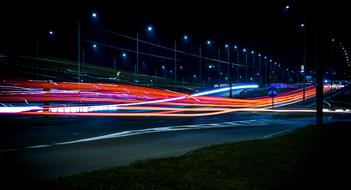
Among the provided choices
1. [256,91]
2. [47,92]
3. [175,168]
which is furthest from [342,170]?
[256,91]

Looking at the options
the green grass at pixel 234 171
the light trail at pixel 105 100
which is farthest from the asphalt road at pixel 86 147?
the light trail at pixel 105 100

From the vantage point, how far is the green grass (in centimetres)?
864

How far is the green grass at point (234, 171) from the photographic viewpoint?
28.3 feet

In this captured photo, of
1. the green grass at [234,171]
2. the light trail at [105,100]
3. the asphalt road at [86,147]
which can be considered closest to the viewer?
the green grass at [234,171]

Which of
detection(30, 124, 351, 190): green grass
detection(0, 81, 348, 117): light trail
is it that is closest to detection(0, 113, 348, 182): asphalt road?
detection(30, 124, 351, 190): green grass

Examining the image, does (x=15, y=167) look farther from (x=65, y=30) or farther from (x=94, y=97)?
(x=65, y=30)

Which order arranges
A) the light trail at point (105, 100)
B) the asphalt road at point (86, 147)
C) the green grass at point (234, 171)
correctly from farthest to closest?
the light trail at point (105, 100), the asphalt road at point (86, 147), the green grass at point (234, 171)

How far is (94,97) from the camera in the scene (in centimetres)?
4222

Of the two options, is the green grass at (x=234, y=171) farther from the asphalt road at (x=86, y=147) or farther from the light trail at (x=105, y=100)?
the light trail at (x=105, y=100)

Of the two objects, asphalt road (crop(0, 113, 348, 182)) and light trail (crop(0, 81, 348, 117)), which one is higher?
light trail (crop(0, 81, 348, 117))

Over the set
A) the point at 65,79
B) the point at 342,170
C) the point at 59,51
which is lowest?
the point at 342,170

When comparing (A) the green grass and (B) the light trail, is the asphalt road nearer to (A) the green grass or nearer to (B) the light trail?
(A) the green grass

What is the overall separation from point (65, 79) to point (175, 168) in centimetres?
4251

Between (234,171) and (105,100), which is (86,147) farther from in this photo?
(105,100)
